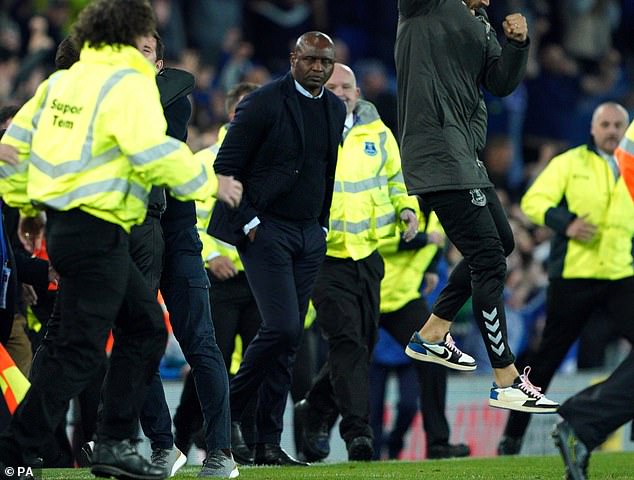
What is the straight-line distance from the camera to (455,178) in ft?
25.8

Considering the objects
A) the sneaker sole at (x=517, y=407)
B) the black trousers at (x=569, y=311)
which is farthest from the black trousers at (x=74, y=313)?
the black trousers at (x=569, y=311)

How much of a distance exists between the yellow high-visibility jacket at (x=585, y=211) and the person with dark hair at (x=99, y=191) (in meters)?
4.72

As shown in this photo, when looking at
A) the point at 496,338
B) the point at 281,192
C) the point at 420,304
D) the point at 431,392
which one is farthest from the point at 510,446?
the point at 281,192

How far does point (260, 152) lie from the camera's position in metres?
8.69

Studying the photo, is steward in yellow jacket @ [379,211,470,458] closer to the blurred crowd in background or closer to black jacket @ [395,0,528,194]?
the blurred crowd in background

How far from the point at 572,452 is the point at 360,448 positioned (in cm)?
322

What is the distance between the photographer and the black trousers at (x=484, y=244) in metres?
7.91

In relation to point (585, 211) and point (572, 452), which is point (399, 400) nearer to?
point (585, 211)

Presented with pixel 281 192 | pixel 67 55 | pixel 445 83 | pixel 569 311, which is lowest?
pixel 569 311

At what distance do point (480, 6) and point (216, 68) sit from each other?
8192 mm

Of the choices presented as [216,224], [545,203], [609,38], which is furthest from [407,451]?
[609,38]

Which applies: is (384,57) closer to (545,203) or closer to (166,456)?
(545,203)

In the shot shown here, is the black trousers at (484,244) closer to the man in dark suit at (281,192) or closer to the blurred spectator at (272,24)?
the man in dark suit at (281,192)

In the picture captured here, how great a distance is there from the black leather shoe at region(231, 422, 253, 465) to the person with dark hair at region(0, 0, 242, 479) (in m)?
2.54
